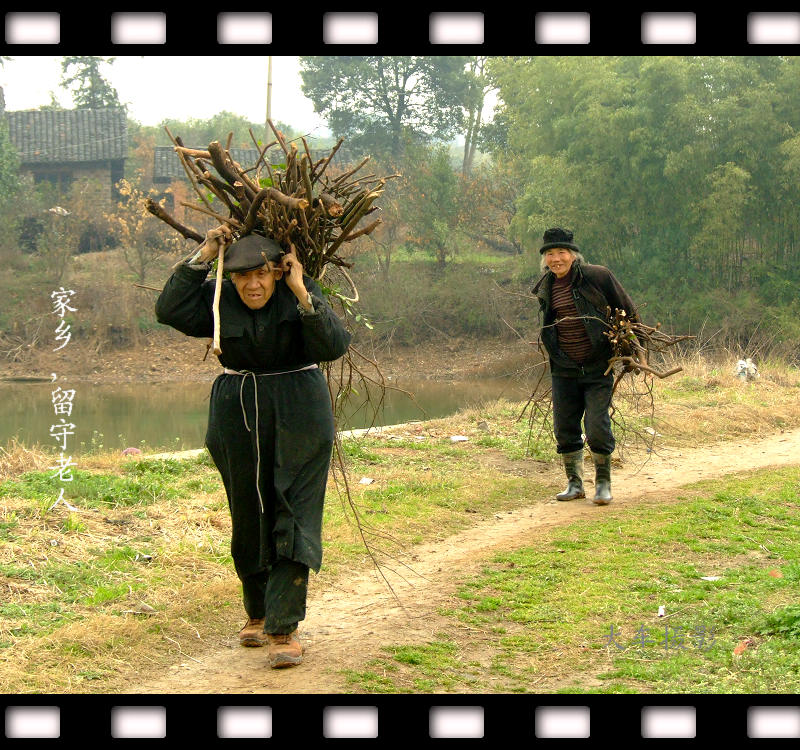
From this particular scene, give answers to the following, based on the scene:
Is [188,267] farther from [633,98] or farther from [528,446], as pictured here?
[633,98]

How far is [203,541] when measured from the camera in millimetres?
6199

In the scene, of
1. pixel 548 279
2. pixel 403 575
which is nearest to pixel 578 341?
pixel 548 279

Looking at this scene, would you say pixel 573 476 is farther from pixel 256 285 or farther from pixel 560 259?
pixel 256 285

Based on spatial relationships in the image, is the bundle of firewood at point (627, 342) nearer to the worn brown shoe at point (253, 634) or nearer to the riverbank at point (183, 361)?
the worn brown shoe at point (253, 634)

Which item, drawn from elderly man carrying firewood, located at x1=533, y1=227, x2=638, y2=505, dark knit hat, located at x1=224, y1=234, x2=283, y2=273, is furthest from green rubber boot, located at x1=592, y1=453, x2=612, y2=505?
dark knit hat, located at x1=224, y1=234, x2=283, y2=273

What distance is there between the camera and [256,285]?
4293 millimetres

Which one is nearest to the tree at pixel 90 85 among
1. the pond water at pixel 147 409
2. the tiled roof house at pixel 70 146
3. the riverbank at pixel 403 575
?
the tiled roof house at pixel 70 146

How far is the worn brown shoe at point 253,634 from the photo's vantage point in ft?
15.0

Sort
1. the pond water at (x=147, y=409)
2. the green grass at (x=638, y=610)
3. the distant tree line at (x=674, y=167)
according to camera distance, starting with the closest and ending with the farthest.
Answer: the green grass at (x=638, y=610)
the pond water at (x=147, y=409)
the distant tree line at (x=674, y=167)

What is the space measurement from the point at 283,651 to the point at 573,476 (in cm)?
397

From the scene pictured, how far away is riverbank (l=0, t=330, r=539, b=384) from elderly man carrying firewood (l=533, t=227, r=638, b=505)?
1633 centimetres

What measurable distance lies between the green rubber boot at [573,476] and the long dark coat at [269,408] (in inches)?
143

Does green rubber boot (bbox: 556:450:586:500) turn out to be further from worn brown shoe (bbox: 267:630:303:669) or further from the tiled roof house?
the tiled roof house

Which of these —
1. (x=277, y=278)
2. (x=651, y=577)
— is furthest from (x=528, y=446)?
(x=277, y=278)
